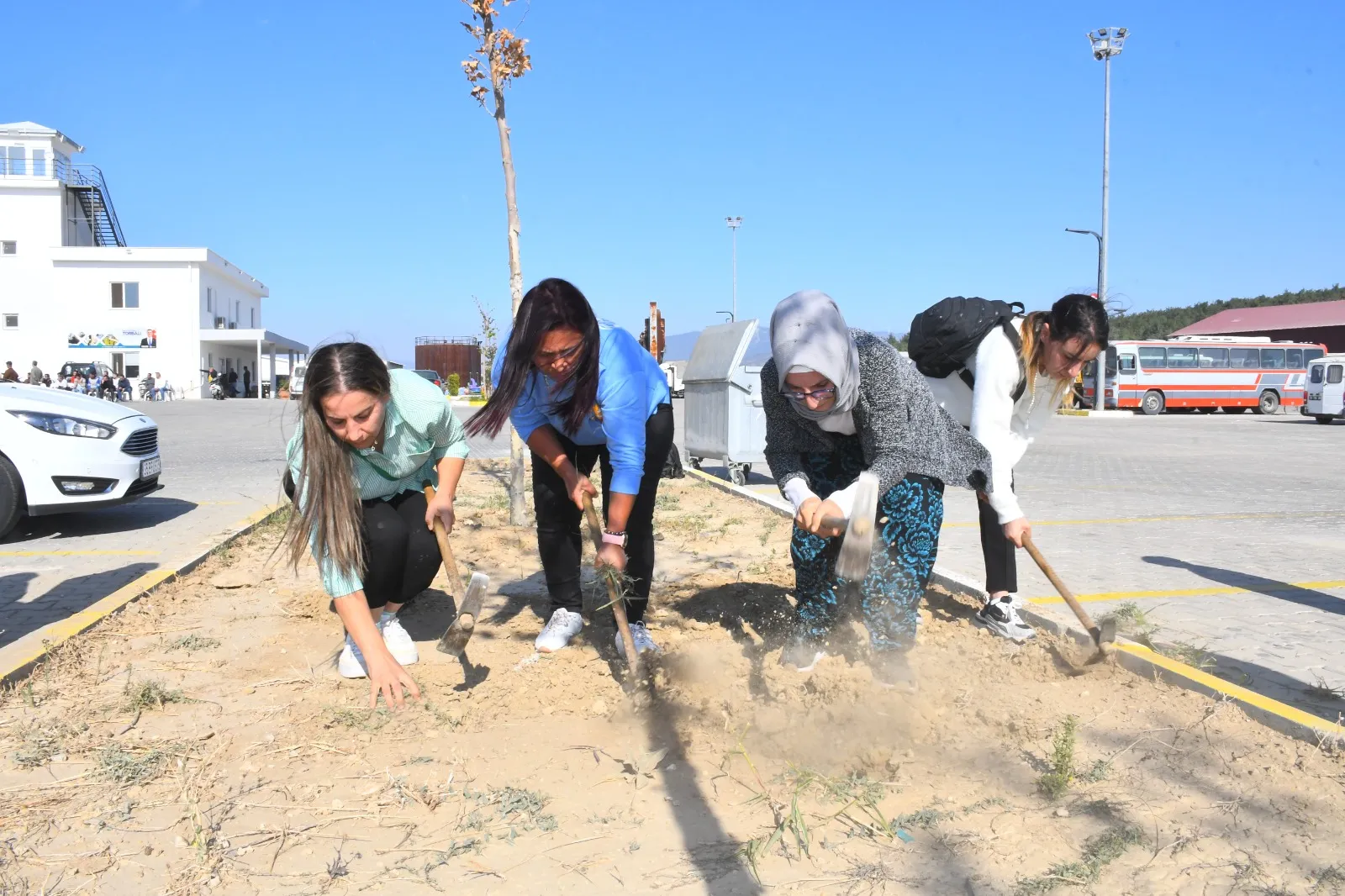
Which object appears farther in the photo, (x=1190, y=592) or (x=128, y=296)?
(x=128, y=296)

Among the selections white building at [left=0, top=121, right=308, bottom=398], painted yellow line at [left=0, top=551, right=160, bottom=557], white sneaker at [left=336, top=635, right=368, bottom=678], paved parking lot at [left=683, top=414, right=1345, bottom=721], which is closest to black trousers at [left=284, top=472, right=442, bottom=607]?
white sneaker at [left=336, top=635, right=368, bottom=678]

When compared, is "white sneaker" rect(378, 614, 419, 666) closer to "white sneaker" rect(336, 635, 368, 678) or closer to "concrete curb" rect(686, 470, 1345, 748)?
"white sneaker" rect(336, 635, 368, 678)

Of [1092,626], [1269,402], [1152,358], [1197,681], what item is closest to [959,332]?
[1092,626]

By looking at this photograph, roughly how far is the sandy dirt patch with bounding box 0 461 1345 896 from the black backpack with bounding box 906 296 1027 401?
117 cm

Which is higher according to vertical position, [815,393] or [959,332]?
[959,332]

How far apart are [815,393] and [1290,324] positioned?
A: 5754 centimetres

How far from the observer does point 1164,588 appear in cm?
540

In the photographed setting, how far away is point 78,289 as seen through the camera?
47.3 m

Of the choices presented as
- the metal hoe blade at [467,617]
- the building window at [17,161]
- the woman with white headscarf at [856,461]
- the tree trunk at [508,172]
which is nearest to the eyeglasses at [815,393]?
the woman with white headscarf at [856,461]

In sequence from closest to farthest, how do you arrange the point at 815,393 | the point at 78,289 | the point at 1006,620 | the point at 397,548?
the point at 815,393, the point at 397,548, the point at 1006,620, the point at 78,289

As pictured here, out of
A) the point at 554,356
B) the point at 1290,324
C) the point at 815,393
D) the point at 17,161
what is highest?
the point at 17,161

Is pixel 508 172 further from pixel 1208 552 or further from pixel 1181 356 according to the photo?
pixel 1181 356

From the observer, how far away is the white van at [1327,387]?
25.8 m

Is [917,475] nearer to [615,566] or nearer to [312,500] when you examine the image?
[615,566]
